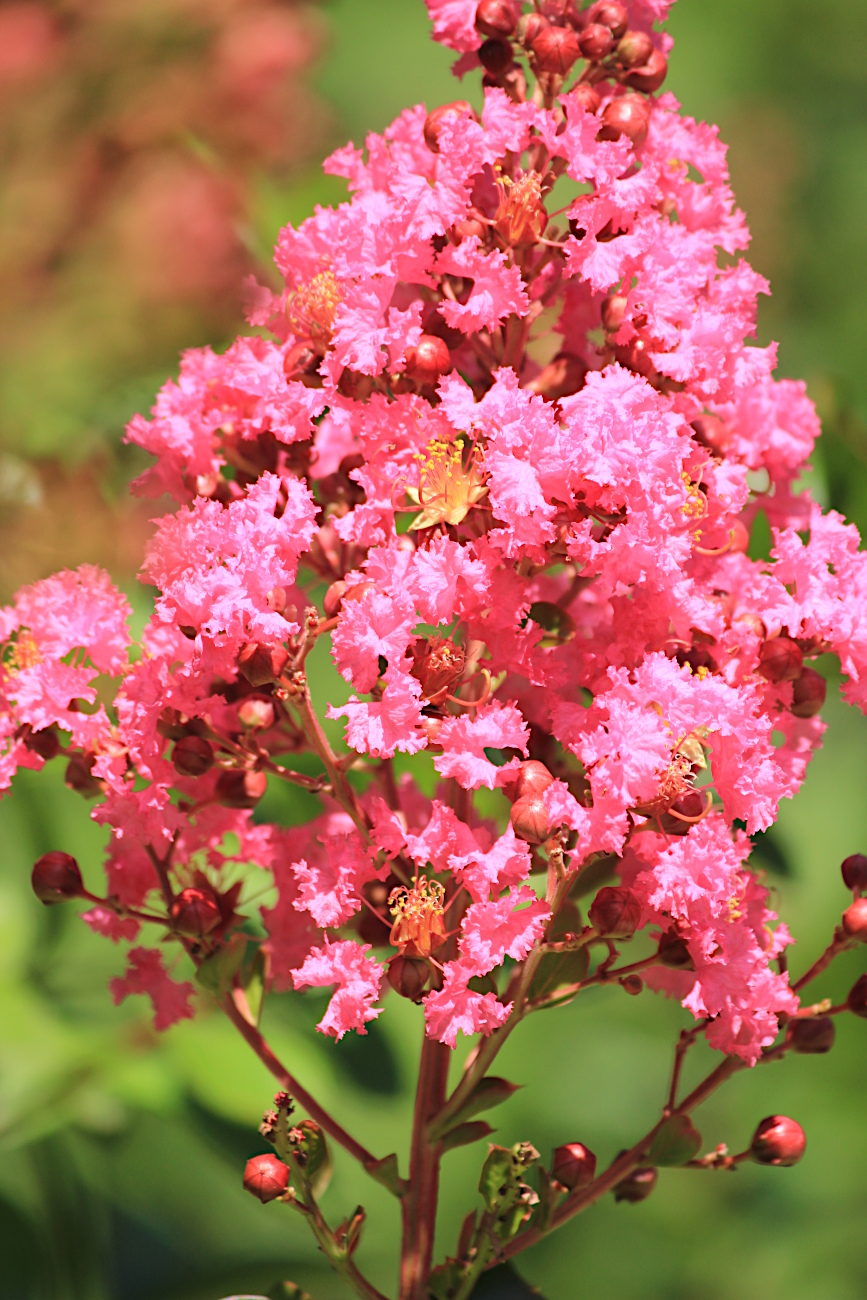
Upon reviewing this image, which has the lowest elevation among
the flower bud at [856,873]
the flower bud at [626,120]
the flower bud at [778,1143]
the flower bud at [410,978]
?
the flower bud at [778,1143]

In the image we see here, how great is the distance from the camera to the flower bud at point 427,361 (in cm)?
47

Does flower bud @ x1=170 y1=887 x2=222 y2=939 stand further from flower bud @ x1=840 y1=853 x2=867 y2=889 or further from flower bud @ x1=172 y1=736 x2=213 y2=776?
flower bud @ x1=840 y1=853 x2=867 y2=889

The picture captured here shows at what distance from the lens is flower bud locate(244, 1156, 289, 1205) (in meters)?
0.48

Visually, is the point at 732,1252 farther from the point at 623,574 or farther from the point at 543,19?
the point at 543,19

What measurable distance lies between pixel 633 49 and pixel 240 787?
12.2 inches

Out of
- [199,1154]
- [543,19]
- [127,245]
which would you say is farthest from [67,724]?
[127,245]

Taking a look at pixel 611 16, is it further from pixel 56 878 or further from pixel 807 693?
pixel 56 878

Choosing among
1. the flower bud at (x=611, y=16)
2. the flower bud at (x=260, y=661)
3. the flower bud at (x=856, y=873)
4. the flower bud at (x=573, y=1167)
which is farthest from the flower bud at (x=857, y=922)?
the flower bud at (x=611, y=16)

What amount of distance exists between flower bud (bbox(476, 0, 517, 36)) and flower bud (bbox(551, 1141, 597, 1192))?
1.32ft

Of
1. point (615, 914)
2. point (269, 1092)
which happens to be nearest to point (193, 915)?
point (615, 914)

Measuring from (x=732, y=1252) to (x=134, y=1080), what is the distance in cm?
36

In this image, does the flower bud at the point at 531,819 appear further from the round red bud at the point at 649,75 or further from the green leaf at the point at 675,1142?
the round red bud at the point at 649,75

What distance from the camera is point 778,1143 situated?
514 millimetres

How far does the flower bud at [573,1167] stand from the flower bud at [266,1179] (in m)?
0.10
